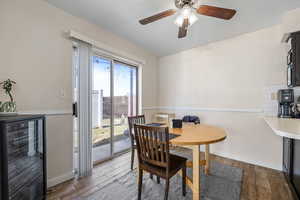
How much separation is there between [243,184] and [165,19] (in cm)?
276

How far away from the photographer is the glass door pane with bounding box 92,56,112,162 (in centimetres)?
269

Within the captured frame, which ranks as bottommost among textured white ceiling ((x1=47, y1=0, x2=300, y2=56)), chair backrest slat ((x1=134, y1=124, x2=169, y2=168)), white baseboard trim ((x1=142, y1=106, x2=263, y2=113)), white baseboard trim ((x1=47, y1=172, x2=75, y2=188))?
white baseboard trim ((x1=47, y1=172, x2=75, y2=188))

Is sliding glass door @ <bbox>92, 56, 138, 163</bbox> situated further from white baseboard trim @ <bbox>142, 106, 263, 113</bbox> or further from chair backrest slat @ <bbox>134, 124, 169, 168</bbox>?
chair backrest slat @ <bbox>134, 124, 169, 168</bbox>

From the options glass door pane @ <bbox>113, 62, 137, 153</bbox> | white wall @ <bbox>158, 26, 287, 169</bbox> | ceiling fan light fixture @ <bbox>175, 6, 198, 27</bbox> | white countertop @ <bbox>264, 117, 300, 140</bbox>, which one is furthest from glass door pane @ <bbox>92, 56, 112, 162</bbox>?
white countertop @ <bbox>264, 117, 300, 140</bbox>

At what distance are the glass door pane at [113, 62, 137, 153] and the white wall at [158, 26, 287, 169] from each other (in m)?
1.24

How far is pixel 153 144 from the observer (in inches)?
58.1

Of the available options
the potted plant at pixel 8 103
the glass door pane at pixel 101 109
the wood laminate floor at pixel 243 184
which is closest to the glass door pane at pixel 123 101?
the glass door pane at pixel 101 109

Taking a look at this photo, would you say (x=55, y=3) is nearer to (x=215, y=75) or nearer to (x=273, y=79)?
(x=215, y=75)

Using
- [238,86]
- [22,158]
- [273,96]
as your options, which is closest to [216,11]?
[238,86]

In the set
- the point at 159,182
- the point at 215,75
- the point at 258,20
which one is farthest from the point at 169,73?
the point at 159,182

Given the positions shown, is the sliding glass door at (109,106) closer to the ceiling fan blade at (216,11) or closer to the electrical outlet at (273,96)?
the ceiling fan blade at (216,11)

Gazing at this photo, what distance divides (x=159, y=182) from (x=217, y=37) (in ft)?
9.53

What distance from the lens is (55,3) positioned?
1902mm

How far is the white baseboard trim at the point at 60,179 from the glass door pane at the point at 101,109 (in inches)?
21.6
